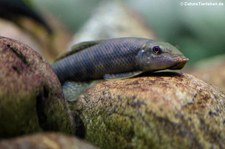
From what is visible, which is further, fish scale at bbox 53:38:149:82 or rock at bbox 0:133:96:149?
fish scale at bbox 53:38:149:82

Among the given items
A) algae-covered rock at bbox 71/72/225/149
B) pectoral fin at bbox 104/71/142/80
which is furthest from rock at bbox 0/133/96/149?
pectoral fin at bbox 104/71/142/80

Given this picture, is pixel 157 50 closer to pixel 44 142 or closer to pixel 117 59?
pixel 117 59

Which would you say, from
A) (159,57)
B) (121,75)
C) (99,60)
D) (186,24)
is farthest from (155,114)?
(186,24)

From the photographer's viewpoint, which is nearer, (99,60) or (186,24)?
(99,60)

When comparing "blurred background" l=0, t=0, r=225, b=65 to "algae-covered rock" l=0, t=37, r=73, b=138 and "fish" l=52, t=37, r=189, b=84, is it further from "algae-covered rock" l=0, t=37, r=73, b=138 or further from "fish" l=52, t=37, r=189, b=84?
"algae-covered rock" l=0, t=37, r=73, b=138

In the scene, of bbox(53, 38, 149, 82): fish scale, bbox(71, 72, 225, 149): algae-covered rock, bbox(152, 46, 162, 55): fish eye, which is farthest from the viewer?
bbox(53, 38, 149, 82): fish scale

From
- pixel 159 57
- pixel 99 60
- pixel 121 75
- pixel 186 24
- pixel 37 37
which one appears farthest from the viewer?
pixel 186 24

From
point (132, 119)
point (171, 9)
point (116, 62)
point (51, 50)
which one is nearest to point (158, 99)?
point (132, 119)
